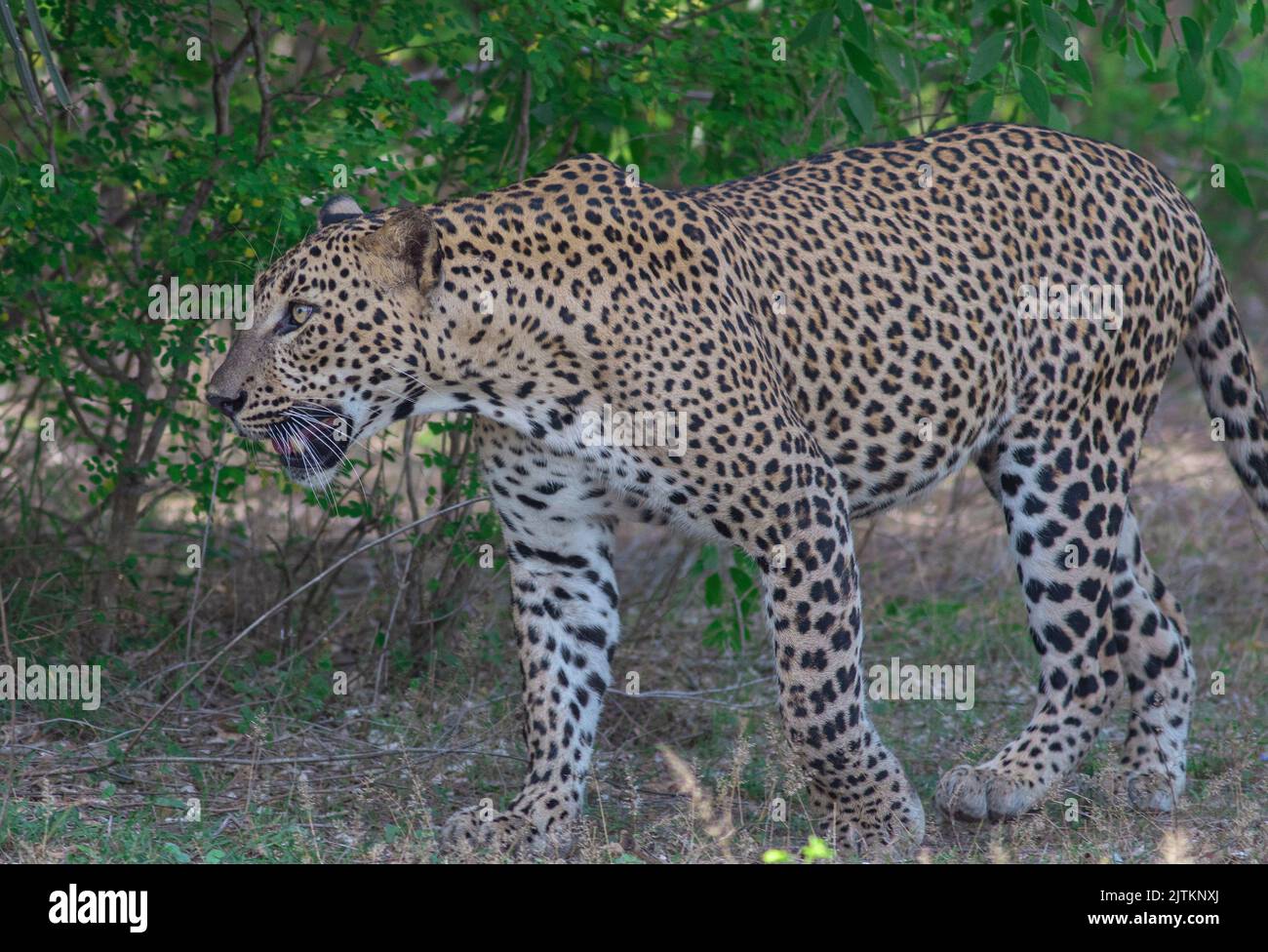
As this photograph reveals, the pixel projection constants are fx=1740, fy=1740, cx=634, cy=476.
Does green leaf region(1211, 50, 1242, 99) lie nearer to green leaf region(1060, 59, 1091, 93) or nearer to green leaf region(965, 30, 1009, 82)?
green leaf region(1060, 59, 1091, 93)

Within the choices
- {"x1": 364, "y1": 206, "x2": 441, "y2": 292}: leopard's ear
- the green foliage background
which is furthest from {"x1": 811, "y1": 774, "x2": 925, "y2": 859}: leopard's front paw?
{"x1": 364, "y1": 206, "x2": 441, "y2": 292}: leopard's ear

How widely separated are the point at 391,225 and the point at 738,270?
115cm

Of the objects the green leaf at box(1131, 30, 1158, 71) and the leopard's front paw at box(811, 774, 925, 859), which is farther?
the green leaf at box(1131, 30, 1158, 71)

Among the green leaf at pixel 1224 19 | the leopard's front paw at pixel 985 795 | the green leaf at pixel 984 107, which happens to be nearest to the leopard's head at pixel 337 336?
the green leaf at pixel 984 107

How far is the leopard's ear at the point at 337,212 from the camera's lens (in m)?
5.60

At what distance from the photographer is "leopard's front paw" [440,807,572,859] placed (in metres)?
5.51

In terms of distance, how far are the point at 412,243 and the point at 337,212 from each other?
0.50 m

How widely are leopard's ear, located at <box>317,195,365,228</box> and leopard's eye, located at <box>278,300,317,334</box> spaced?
408 millimetres

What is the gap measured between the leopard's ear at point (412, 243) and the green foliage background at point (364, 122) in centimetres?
86

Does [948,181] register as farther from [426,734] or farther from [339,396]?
[426,734]

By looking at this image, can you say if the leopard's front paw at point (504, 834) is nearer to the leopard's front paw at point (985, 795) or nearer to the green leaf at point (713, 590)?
the leopard's front paw at point (985, 795)

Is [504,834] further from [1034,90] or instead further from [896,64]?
[1034,90]

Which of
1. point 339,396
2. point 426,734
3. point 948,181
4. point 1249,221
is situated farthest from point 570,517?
point 1249,221

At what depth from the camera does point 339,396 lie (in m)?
5.30
